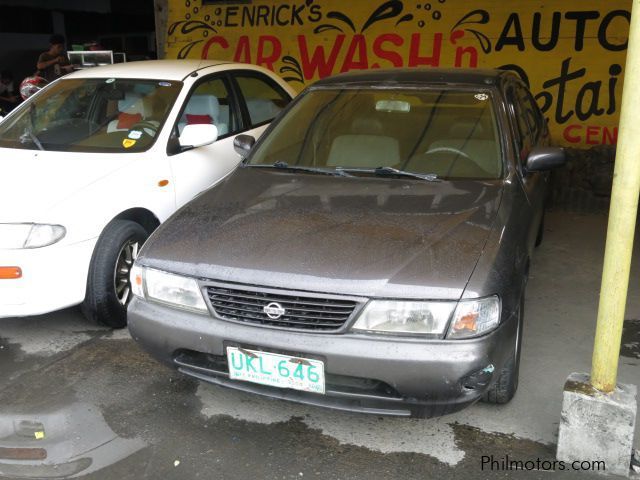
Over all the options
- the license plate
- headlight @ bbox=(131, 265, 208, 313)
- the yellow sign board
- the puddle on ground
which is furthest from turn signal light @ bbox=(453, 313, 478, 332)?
the yellow sign board

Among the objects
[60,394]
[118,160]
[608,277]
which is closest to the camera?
[608,277]

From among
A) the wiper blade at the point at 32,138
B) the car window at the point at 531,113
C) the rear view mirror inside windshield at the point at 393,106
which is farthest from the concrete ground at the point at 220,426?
the rear view mirror inside windshield at the point at 393,106

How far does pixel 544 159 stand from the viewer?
3443 millimetres

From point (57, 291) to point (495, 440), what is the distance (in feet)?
7.71

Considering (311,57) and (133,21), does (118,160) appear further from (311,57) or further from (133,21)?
(133,21)

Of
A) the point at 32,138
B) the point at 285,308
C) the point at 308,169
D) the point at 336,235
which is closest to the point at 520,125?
the point at 308,169

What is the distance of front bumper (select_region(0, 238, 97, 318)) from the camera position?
131 inches

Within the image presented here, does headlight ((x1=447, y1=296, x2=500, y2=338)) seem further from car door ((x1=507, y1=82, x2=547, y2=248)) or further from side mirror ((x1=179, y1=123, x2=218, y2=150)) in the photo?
side mirror ((x1=179, y1=123, x2=218, y2=150))

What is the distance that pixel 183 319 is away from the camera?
267 centimetres

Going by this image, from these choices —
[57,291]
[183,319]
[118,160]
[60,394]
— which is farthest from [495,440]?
[118,160]

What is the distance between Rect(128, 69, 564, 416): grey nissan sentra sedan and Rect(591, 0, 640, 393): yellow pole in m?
0.35

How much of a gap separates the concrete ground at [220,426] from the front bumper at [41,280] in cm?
35

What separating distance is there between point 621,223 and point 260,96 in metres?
3.58

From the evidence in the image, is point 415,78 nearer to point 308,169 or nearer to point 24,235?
point 308,169
